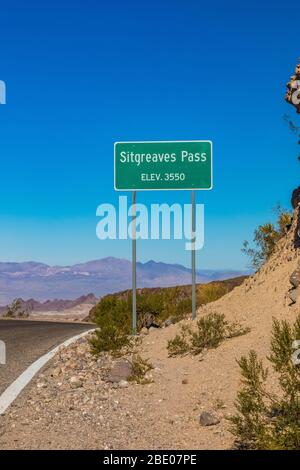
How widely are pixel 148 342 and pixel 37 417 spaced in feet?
18.7

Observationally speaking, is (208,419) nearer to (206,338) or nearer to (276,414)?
(276,414)

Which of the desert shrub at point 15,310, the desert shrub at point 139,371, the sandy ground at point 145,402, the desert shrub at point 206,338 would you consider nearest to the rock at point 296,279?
the sandy ground at point 145,402

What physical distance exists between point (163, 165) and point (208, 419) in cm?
833

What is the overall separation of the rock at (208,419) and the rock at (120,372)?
2.73 m

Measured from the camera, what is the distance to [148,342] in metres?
12.8

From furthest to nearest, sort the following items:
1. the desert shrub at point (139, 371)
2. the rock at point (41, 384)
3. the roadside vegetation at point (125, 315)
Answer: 1. the roadside vegetation at point (125, 315)
2. the rock at point (41, 384)
3. the desert shrub at point (139, 371)

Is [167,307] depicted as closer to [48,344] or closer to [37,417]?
[48,344]

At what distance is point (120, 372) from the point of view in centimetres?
917

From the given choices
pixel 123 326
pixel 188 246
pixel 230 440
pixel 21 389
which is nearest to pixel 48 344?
pixel 123 326

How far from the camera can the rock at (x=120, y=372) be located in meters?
9.00

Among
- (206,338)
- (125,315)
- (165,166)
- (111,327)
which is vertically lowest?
(206,338)

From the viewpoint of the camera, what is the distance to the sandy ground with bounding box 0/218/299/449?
607 cm

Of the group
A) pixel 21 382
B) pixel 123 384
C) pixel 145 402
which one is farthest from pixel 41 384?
pixel 145 402

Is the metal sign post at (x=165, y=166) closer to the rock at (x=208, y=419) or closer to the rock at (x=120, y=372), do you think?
the rock at (x=120, y=372)
